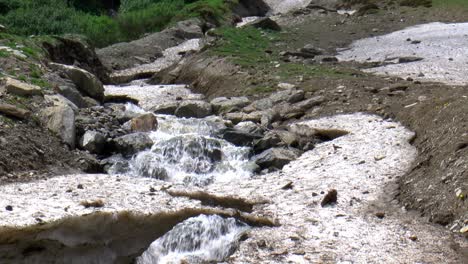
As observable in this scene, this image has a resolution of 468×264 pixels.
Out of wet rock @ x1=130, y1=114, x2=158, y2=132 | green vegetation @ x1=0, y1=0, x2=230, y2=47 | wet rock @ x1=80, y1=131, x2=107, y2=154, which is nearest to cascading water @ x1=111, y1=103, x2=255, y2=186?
wet rock @ x1=130, y1=114, x2=158, y2=132

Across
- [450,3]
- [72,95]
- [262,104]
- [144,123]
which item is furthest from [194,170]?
[450,3]

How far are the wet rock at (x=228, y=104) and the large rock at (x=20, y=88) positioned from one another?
5.03 m

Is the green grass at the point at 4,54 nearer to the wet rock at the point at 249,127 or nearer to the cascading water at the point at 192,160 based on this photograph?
the cascading water at the point at 192,160

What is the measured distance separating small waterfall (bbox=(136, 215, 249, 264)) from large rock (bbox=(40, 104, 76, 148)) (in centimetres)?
495

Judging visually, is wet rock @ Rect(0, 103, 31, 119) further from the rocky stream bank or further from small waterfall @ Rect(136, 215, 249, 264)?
small waterfall @ Rect(136, 215, 249, 264)

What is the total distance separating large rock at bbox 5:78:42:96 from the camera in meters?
16.3

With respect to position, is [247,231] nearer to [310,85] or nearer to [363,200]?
[363,200]

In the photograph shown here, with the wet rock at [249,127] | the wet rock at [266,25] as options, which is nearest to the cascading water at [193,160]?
the wet rock at [249,127]

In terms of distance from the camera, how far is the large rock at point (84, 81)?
21072 millimetres

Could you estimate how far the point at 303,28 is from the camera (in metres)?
37.8

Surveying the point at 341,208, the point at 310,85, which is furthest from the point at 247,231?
the point at 310,85

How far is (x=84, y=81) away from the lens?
2134 cm

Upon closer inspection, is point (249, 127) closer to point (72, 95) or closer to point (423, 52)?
point (72, 95)

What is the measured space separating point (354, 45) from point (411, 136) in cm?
1700
